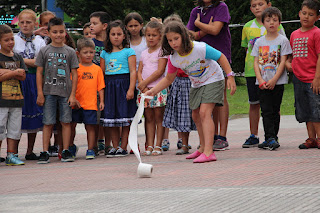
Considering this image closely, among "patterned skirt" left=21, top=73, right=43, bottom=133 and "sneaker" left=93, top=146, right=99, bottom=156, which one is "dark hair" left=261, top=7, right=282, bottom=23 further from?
"patterned skirt" left=21, top=73, right=43, bottom=133

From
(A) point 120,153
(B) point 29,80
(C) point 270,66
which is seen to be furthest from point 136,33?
(C) point 270,66

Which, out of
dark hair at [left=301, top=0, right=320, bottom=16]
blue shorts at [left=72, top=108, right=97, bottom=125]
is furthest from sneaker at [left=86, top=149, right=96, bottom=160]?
dark hair at [left=301, top=0, right=320, bottom=16]

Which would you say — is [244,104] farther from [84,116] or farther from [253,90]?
[84,116]

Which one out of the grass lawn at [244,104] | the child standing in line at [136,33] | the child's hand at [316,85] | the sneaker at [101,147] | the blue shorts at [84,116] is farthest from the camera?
the grass lawn at [244,104]

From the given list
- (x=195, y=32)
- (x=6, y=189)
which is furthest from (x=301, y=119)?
(x=6, y=189)

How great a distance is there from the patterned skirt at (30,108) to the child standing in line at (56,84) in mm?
365

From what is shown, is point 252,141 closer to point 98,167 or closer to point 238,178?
point 98,167

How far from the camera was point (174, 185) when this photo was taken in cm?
475

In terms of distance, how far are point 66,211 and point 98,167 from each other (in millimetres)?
2567

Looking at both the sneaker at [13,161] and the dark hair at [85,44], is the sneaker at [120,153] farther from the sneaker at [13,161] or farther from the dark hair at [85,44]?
the dark hair at [85,44]

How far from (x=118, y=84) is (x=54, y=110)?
90 centimetres

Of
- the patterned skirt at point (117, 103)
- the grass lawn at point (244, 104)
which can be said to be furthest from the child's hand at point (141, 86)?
the grass lawn at point (244, 104)

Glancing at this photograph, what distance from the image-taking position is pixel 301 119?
7.35 metres

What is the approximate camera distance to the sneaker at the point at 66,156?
24.0 feet
